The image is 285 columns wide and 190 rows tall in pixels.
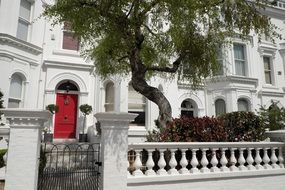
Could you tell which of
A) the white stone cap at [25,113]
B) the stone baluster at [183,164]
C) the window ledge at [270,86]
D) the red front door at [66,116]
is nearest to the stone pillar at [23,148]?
the white stone cap at [25,113]

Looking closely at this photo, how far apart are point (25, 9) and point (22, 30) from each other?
1.27 metres

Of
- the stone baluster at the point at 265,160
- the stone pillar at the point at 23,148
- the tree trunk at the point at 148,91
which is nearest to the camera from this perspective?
the stone pillar at the point at 23,148

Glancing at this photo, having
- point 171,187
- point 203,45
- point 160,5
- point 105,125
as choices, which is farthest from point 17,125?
point 203,45

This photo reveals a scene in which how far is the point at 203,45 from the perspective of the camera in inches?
322

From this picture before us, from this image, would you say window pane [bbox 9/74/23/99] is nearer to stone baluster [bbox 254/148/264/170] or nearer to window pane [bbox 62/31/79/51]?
window pane [bbox 62/31/79/51]

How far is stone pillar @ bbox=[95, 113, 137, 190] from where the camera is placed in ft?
15.9

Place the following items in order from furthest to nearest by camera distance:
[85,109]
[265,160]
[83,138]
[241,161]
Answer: [83,138] → [85,109] → [265,160] → [241,161]

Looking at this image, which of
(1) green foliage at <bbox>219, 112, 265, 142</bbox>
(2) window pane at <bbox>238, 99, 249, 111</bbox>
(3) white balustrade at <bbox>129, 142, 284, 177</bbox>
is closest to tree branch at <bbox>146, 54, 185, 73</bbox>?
(1) green foliage at <bbox>219, 112, 265, 142</bbox>

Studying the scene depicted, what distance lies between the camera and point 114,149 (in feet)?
16.1

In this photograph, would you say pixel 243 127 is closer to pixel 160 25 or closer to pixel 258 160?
pixel 258 160

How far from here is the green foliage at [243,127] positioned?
23.5 ft

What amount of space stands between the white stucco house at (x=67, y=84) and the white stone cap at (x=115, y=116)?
690 centimetres

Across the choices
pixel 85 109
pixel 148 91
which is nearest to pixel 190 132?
pixel 148 91

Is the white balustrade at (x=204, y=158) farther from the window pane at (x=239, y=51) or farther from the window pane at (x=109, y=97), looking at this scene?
the window pane at (x=239, y=51)
